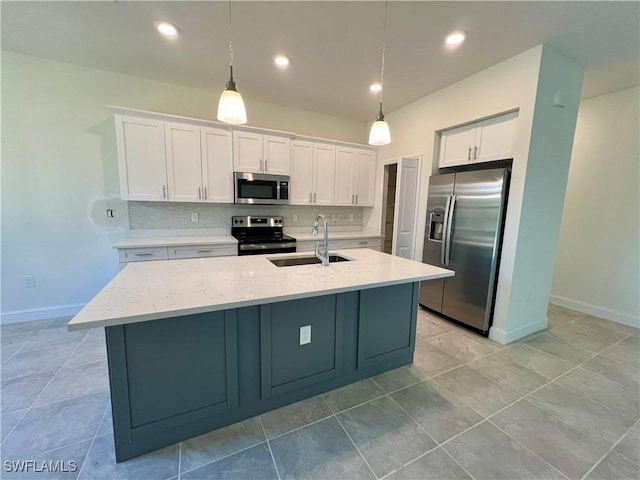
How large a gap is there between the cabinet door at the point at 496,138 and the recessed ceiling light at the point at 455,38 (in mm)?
898

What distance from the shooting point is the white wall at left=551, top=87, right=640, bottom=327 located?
315 centimetres

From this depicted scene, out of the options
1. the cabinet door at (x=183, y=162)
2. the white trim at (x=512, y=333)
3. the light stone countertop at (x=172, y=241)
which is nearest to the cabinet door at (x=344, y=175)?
the light stone countertop at (x=172, y=241)

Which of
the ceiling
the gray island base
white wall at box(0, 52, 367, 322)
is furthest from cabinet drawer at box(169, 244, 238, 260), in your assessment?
the ceiling

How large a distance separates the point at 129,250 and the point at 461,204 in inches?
144

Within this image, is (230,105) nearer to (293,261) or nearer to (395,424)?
(293,261)

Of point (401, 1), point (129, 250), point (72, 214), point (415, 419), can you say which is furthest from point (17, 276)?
point (401, 1)

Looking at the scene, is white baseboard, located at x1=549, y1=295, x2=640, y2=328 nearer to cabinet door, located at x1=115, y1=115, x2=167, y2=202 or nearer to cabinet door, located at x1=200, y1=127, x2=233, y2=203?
cabinet door, located at x1=200, y1=127, x2=233, y2=203

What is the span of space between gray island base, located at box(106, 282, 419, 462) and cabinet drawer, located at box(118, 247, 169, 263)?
1846mm

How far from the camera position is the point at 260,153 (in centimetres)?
355

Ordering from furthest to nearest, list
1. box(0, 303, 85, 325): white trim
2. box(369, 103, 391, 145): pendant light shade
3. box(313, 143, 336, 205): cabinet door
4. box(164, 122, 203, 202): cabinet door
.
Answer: box(313, 143, 336, 205): cabinet door < box(164, 122, 203, 202): cabinet door < box(0, 303, 85, 325): white trim < box(369, 103, 391, 145): pendant light shade

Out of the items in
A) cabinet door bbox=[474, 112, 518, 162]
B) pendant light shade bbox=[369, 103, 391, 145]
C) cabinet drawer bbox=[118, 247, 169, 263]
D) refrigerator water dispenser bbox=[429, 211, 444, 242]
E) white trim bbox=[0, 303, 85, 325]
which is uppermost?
cabinet door bbox=[474, 112, 518, 162]

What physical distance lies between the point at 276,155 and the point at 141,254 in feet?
6.70

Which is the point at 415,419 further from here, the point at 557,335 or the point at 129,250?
the point at 129,250

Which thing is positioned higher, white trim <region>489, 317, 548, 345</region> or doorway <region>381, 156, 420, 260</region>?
doorway <region>381, 156, 420, 260</region>
